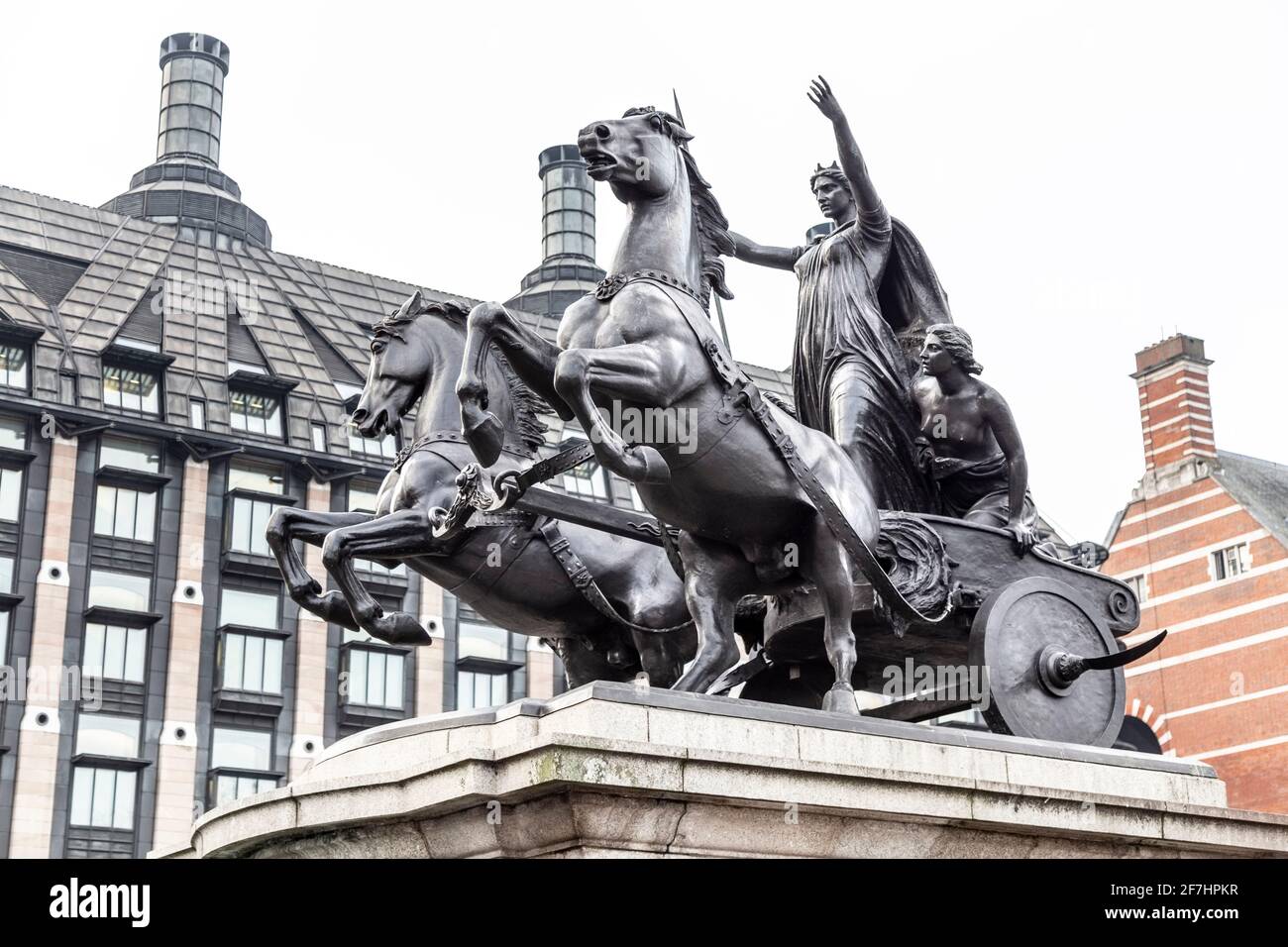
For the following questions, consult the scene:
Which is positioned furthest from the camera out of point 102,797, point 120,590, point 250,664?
point 250,664

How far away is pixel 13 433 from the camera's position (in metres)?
41.6

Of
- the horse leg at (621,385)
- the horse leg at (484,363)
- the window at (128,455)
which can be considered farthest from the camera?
the window at (128,455)

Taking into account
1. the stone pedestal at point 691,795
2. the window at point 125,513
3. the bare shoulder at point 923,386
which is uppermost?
the window at point 125,513

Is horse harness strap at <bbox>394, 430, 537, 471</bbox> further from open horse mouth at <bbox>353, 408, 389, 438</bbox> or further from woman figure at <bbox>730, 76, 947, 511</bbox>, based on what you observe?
woman figure at <bbox>730, 76, 947, 511</bbox>

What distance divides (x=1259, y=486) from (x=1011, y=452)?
34948 millimetres

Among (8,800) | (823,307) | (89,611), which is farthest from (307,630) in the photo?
(823,307)

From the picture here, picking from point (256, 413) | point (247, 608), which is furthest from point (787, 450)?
point (256, 413)

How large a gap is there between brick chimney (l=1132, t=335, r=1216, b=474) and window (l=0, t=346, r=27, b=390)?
27.9m

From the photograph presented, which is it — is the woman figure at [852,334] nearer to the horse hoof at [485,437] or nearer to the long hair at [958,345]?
the long hair at [958,345]

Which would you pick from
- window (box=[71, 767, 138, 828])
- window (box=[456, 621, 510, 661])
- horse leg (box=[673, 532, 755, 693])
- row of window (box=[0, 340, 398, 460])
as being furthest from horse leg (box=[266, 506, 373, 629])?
window (box=[456, 621, 510, 661])

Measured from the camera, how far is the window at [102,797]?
130 ft

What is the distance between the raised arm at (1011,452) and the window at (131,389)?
3415 cm

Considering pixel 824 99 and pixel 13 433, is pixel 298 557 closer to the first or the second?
pixel 824 99

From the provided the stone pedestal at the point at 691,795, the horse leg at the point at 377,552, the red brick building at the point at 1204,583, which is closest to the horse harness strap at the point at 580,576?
the horse leg at the point at 377,552
